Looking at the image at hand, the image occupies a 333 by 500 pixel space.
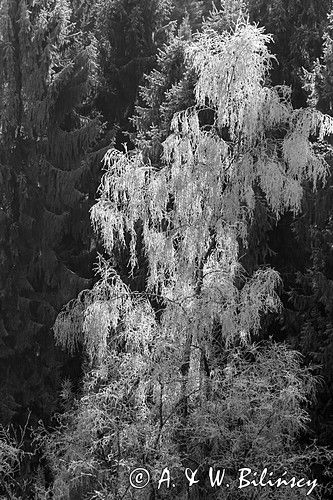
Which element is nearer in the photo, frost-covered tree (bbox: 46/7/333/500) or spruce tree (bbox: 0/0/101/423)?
frost-covered tree (bbox: 46/7/333/500)

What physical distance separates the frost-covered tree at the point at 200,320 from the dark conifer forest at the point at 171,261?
0.07 feet

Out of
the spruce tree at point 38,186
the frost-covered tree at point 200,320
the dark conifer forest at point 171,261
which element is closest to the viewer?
the frost-covered tree at point 200,320

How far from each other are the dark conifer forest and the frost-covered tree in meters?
0.02

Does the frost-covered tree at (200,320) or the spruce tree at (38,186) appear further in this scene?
the spruce tree at (38,186)

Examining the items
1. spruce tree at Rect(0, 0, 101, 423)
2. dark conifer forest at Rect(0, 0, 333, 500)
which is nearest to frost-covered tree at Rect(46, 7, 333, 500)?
dark conifer forest at Rect(0, 0, 333, 500)

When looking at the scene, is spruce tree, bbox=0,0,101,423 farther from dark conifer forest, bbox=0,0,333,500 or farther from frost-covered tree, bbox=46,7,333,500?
frost-covered tree, bbox=46,7,333,500

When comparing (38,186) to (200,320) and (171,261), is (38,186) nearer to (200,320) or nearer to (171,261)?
(171,261)

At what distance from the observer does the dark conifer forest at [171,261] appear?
8.09 meters

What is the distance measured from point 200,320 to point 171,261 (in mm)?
787

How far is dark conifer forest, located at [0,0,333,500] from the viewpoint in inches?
318

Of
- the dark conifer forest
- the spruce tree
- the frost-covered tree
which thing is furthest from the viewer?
the spruce tree

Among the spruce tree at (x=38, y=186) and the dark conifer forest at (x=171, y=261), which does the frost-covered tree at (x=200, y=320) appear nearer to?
the dark conifer forest at (x=171, y=261)

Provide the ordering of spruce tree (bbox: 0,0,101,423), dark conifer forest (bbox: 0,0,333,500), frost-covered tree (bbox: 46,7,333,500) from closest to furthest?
frost-covered tree (bbox: 46,7,333,500)
dark conifer forest (bbox: 0,0,333,500)
spruce tree (bbox: 0,0,101,423)

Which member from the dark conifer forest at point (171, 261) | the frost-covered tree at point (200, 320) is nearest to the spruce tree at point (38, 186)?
the dark conifer forest at point (171, 261)
